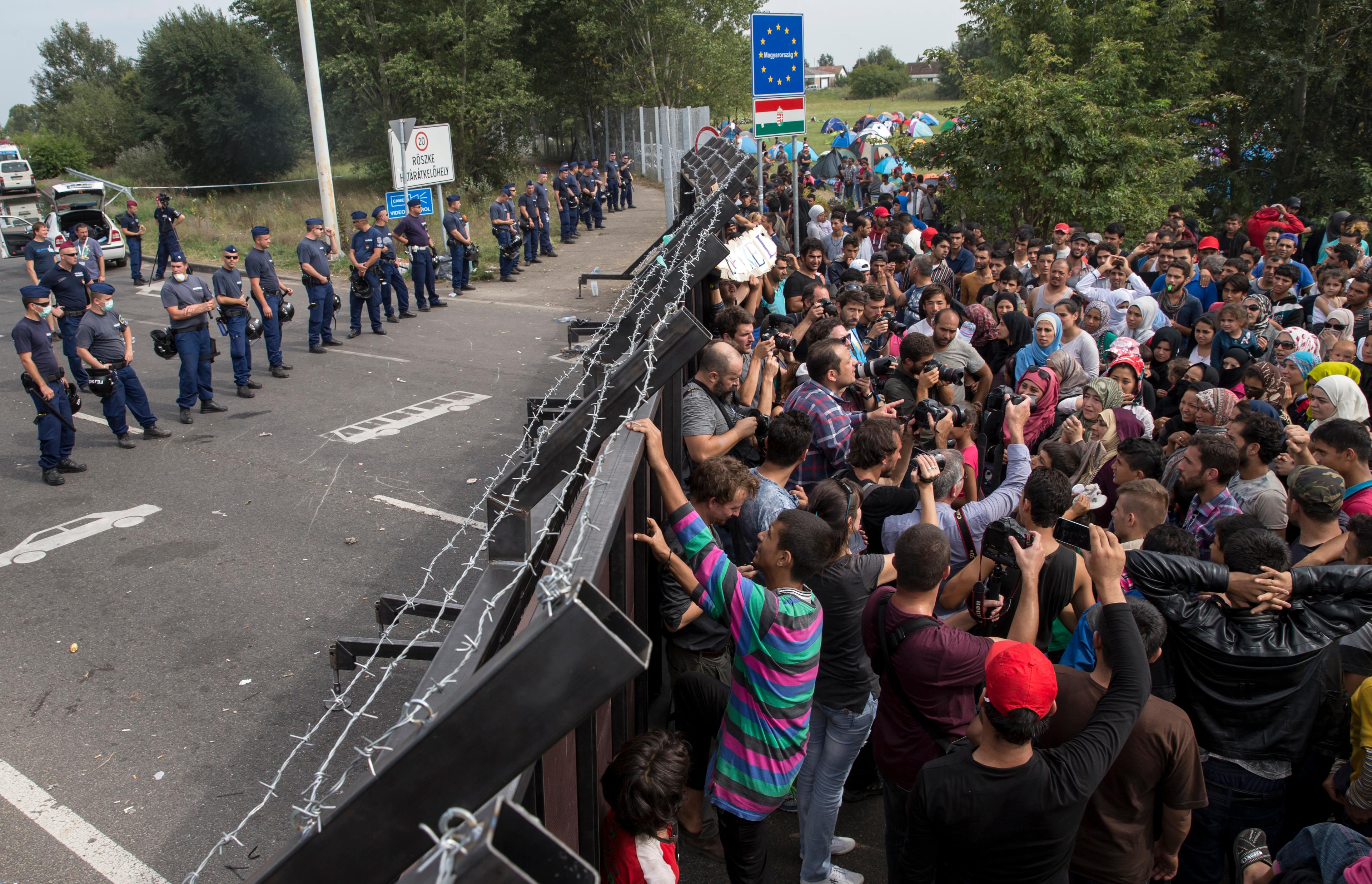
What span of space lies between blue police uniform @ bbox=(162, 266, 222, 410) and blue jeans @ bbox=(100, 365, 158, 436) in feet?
2.00

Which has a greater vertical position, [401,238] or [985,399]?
[401,238]

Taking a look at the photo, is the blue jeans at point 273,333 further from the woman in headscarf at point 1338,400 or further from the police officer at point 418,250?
the woman in headscarf at point 1338,400

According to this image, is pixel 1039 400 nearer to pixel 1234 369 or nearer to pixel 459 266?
pixel 1234 369

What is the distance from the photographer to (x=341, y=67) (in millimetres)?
31297

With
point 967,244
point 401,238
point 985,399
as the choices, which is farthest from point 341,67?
point 985,399

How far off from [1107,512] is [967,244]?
641 centimetres

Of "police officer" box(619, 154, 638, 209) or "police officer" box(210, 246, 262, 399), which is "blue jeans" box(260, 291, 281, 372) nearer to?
"police officer" box(210, 246, 262, 399)

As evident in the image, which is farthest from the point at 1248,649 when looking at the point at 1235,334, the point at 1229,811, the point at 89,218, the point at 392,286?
the point at 89,218

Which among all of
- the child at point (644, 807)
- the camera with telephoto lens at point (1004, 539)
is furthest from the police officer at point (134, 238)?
the child at point (644, 807)

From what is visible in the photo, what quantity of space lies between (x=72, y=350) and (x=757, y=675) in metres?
11.0

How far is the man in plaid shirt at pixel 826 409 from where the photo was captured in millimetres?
5309

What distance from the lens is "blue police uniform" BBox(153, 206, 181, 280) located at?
18047 mm

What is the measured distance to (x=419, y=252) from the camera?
15.7 meters

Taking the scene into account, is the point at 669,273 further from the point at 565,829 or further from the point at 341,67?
the point at 341,67
